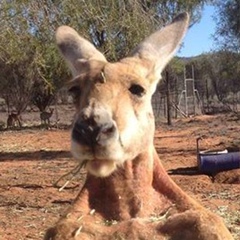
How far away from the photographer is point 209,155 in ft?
38.5

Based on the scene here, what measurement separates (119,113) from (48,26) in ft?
18.3

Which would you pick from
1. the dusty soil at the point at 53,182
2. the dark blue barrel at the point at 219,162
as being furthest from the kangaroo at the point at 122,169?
the dark blue barrel at the point at 219,162

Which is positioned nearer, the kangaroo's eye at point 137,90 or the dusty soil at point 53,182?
the kangaroo's eye at point 137,90

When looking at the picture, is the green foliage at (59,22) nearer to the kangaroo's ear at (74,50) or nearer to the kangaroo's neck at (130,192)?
the kangaroo's ear at (74,50)

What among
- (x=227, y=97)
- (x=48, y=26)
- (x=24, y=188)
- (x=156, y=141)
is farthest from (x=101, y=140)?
(x=227, y=97)

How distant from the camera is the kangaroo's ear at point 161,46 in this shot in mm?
3791

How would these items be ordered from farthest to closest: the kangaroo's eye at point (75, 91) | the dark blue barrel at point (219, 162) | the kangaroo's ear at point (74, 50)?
1. the dark blue barrel at point (219, 162)
2. the kangaroo's ear at point (74, 50)
3. the kangaroo's eye at point (75, 91)

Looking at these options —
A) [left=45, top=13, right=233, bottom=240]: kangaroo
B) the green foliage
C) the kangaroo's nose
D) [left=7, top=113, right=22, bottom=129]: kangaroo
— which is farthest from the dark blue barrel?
[left=7, top=113, right=22, bottom=129]: kangaroo

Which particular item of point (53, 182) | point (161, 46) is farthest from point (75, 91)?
point (53, 182)

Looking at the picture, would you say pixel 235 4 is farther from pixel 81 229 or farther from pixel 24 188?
pixel 81 229

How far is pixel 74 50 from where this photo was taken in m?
4.05

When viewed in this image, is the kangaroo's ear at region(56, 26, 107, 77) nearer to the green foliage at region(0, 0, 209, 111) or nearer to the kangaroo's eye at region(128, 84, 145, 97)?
the kangaroo's eye at region(128, 84, 145, 97)

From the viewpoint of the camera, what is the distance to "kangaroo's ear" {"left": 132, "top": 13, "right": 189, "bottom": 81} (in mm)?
3791

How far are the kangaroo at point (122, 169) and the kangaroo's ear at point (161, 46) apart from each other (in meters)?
0.01
